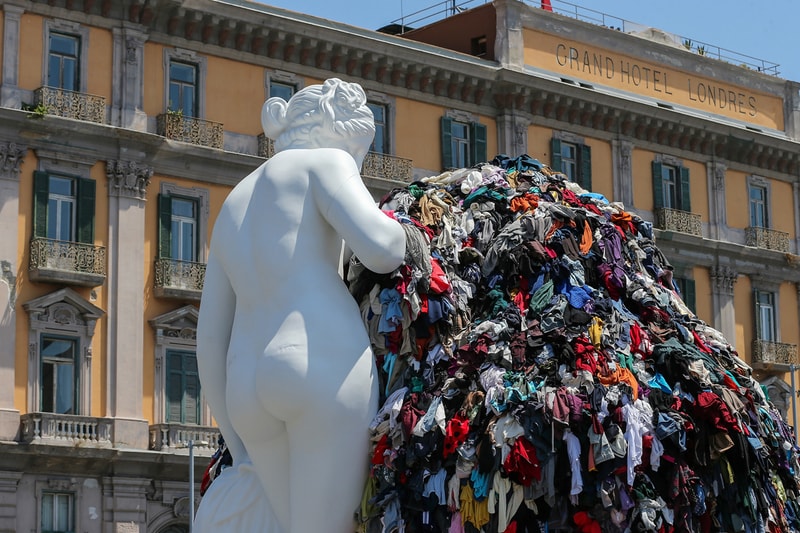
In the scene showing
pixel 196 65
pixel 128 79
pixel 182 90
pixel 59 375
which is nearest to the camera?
pixel 59 375

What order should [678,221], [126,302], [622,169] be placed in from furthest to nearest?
[678,221]
[622,169]
[126,302]

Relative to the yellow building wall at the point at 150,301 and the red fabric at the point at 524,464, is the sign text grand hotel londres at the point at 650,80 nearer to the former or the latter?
the yellow building wall at the point at 150,301

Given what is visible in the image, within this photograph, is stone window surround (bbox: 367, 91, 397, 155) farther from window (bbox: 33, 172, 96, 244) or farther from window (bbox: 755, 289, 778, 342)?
window (bbox: 755, 289, 778, 342)

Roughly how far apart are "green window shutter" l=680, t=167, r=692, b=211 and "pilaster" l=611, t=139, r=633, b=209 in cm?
186

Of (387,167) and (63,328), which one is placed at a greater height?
(387,167)

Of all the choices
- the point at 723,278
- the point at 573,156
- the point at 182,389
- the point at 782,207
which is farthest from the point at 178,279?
the point at 782,207

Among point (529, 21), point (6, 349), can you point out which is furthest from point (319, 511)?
point (529, 21)

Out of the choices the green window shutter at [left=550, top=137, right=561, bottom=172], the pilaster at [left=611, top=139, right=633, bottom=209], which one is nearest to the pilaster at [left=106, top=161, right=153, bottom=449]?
the green window shutter at [left=550, top=137, right=561, bottom=172]

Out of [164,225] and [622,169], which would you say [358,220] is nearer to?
[164,225]

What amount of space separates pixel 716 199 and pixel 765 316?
3.18m

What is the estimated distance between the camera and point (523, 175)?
10.3 m

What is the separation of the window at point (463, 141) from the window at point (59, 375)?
9.93 metres

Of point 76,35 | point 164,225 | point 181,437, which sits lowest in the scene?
point 181,437

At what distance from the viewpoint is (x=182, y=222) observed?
116 ft
